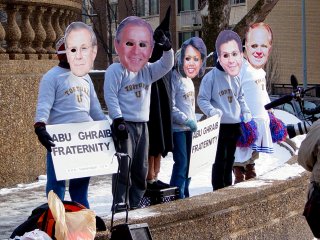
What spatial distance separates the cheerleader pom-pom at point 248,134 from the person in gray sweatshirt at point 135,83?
211cm

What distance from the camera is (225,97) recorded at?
862cm

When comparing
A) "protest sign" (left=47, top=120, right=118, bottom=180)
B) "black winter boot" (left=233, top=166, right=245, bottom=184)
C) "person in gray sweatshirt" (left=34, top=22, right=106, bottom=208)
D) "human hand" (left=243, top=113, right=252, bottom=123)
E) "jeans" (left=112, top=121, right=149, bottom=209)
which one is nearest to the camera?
"protest sign" (left=47, top=120, right=118, bottom=180)

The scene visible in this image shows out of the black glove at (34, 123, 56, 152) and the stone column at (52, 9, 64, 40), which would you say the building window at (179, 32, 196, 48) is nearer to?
the stone column at (52, 9, 64, 40)

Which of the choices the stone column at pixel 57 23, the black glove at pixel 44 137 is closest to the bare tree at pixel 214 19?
the stone column at pixel 57 23

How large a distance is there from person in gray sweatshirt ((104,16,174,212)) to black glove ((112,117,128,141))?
0.26m

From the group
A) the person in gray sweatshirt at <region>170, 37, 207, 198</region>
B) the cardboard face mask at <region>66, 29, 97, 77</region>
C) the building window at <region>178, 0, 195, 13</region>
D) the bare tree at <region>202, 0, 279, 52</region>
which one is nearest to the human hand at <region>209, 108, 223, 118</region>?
the person in gray sweatshirt at <region>170, 37, 207, 198</region>

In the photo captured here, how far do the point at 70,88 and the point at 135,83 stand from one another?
25.7 inches

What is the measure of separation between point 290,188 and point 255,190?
2.35 feet

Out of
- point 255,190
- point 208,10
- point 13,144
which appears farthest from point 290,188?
point 208,10

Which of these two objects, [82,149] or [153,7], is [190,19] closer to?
[153,7]

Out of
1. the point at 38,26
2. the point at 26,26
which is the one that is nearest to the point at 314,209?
the point at 26,26

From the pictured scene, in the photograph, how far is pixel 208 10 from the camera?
1819 centimetres

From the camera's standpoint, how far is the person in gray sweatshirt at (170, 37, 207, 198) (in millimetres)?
8180

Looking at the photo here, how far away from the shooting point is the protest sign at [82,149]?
6367 mm
